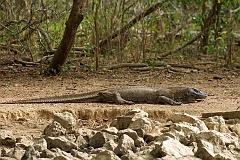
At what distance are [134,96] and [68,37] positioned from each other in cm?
251

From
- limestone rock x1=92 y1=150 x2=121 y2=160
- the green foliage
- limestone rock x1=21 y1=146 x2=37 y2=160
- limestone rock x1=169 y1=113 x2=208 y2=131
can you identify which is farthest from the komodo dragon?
the green foliage

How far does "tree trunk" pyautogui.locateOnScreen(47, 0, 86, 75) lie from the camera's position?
9.80 m

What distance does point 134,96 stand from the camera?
8047mm

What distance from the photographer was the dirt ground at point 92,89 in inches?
274

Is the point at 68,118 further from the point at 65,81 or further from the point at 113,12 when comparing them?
the point at 113,12

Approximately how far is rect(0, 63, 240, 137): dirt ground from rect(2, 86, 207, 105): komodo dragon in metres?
0.16

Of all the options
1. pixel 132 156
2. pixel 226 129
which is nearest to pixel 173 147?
pixel 132 156

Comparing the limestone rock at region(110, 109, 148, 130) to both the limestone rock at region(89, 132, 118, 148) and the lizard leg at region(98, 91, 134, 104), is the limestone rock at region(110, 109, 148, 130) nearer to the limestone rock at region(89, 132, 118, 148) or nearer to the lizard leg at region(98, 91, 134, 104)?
A: the limestone rock at region(89, 132, 118, 148)

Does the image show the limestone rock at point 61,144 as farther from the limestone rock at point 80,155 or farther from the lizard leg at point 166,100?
the lizard leg at point 166,100

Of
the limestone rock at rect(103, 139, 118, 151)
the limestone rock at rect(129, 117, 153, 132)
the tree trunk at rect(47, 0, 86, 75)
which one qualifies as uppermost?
the tree trunk at rect(47, 0, 86, 75)

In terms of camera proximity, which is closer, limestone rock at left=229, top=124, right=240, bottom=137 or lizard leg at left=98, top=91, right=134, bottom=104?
limestone rock at left=229, top=124, right=240, bottom=137

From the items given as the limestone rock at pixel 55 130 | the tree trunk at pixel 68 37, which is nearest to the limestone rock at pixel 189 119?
the limestone rock at pixel 55 130

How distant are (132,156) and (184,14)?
29.7ft

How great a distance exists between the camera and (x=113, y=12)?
450 inches
